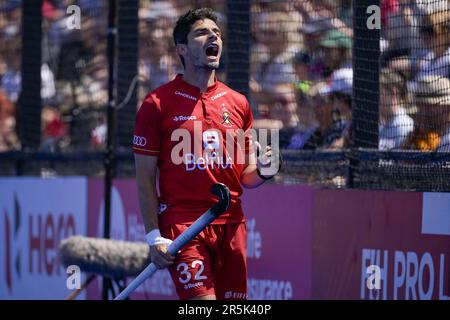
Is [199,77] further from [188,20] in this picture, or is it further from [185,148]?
[185,148]

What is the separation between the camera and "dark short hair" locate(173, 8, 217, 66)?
6.55 m

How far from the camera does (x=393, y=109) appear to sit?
784 centimetres

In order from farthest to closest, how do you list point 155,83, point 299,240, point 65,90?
point 65,90, point 155,83, point 299,240

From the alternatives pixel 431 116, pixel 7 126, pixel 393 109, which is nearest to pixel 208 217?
pixel 431 116

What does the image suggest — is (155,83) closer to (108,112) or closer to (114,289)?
(108,112)

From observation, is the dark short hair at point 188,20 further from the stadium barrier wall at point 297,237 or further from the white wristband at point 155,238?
the stadium barrier wall at point 297,237

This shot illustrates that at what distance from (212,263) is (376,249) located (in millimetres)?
1641

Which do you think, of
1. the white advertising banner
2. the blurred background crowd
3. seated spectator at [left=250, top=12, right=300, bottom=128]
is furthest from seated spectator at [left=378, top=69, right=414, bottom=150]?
the white advertising banner

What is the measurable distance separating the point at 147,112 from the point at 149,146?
0.21 metres

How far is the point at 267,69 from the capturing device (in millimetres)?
9008

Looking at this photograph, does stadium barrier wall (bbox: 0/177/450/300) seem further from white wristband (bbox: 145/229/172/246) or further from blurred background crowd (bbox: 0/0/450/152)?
white wristband (bbox: 145/229/172/246)

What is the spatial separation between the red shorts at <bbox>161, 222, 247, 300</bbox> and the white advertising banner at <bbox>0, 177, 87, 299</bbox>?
13.1ft

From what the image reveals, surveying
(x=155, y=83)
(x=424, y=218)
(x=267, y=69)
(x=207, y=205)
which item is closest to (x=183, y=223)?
(x=207, y=205)

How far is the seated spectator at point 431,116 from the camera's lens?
736 cm
